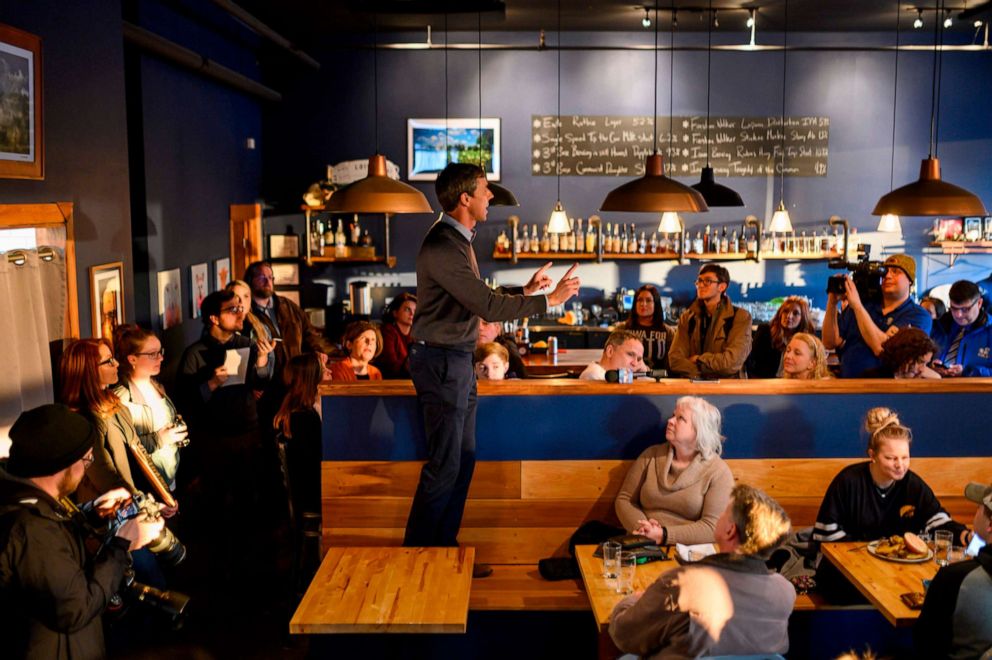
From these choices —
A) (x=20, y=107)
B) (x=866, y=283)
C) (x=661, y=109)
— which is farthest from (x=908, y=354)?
(x=661, y=109)

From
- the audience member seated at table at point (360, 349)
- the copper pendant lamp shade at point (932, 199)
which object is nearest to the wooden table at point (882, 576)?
the copper pendant lamp shade at point (932, 199)

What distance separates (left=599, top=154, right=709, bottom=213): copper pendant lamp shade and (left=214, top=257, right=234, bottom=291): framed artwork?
4262mm

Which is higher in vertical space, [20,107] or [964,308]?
[20,107]

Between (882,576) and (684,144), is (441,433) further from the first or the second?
(684,144)

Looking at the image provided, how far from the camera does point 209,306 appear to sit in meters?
5.92

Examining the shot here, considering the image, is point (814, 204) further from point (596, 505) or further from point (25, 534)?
point (25, 534)

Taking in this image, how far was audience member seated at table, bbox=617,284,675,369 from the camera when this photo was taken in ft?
23.3

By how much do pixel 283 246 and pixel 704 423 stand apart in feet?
22.1

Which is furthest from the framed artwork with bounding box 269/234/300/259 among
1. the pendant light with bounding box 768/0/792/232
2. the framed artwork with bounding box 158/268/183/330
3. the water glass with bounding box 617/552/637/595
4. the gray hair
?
the water glass with bounding box 617/552/637/595

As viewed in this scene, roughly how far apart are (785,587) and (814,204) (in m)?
7.75

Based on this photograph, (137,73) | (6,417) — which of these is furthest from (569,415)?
(137,73)

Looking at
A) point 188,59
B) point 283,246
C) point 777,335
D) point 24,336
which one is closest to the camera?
point 24,336

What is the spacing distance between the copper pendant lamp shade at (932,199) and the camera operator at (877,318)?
2.43 ft

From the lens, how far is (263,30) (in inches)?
312
